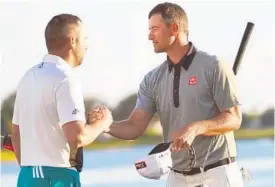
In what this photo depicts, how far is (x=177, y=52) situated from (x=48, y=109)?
99cm

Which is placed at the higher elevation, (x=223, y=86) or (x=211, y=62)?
(x=211, y=62)

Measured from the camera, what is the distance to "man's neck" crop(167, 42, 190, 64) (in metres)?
4.60

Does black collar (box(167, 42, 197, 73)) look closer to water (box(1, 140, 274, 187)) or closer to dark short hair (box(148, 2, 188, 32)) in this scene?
dark short hair (box(148, 2, 188, 32))

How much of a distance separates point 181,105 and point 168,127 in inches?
6.4

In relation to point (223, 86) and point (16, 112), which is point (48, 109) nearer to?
point (16, 112)

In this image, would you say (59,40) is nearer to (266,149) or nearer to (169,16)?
(169,16)

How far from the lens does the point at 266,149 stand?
618 inches

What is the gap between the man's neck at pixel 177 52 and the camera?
4598 millimetres

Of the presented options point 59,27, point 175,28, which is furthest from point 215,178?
point 59,27

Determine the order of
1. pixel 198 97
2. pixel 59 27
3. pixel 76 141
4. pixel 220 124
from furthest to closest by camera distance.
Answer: pixel 198 97
pixel 220 124
pixel 59 27
pixel 76 141

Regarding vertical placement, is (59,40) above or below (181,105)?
above

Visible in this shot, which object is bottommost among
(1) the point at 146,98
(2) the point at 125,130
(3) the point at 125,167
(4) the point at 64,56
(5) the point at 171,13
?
(3) the point at 125,167

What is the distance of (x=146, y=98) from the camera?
478 centimetres

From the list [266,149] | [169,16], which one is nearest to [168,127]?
[169,16]
